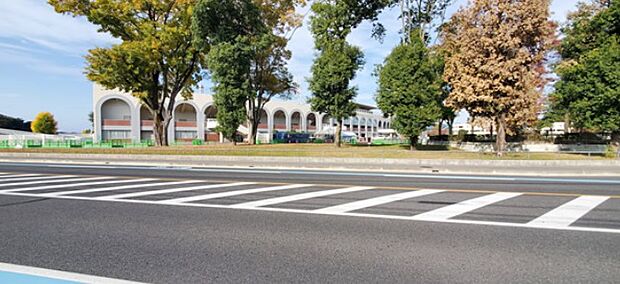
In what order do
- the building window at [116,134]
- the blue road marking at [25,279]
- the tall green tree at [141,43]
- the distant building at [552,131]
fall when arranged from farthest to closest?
the building window at [116,134]
the distant building at [552,131]
the tall green tree at [141,43]
the blue road marking at [25,279]

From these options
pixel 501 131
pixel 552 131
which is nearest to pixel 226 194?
pixel 501 131

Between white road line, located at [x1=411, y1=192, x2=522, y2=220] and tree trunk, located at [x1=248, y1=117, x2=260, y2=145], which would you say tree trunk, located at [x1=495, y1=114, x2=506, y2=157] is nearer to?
white road line, located at [x1=411, y1=192, x2=522, y2=220]

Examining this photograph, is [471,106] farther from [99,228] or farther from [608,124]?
[99,228]

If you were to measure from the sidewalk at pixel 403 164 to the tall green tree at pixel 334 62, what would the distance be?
8.62 metres

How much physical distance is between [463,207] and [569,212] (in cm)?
189

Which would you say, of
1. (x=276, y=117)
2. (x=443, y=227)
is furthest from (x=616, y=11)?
(x=276, y=117)

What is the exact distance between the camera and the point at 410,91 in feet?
83.5

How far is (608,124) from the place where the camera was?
69.6ft

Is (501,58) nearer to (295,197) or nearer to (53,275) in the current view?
(295,197)

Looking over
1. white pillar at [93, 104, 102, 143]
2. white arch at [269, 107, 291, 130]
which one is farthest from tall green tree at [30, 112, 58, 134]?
white arch at [269, 107, 291, 130]

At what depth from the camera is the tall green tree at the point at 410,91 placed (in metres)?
25.3

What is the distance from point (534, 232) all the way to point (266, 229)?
4233mm

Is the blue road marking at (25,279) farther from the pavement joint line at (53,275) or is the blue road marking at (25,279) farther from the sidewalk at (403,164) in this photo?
the sidewalk at (403,164)

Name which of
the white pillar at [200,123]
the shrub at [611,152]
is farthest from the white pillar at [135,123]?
the shrub at [611,152]
